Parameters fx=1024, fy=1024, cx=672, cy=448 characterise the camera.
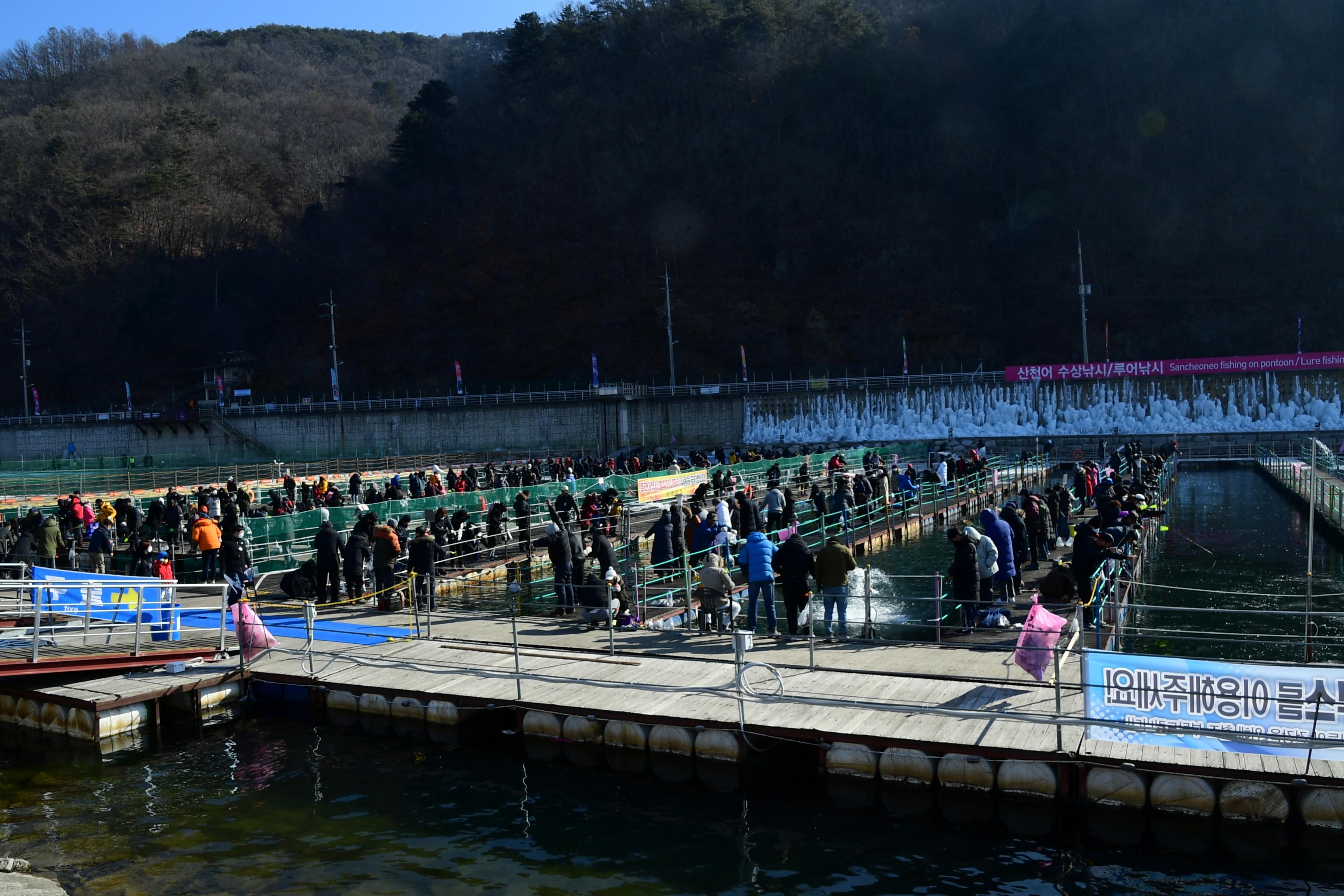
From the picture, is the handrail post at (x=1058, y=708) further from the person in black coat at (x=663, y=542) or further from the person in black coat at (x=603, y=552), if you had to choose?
the person in black coat at (x=663, y=542)

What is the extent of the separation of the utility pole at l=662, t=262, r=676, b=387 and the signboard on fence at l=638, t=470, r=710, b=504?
118 ft

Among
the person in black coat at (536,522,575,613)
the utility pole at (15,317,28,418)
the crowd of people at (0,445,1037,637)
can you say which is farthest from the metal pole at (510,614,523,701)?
the utility pole at (15,317,28,418)

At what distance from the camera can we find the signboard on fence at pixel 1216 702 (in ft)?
27.5

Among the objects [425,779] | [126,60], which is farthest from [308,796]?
[126,60]

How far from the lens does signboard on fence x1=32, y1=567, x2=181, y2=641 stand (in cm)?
1377

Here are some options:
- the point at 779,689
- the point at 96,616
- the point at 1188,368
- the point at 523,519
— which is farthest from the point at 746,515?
the point at 1188,368

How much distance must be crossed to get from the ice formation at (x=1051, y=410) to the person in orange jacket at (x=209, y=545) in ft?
153

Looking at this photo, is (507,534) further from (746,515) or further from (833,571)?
(833,571)

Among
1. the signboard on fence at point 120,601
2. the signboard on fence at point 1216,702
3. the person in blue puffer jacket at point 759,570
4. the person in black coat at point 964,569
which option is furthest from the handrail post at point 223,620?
the signboard on fence at point 1216,702

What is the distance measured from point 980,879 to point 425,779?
601 centimetres

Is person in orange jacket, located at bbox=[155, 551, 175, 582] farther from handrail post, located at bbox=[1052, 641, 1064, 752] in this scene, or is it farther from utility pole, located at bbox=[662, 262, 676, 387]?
utility pole, located at bbox=[662, 262, 676, 387]

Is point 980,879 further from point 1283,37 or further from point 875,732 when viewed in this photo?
point 1283,37

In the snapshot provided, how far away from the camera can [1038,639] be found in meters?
10.2

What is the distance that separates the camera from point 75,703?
1288cm
